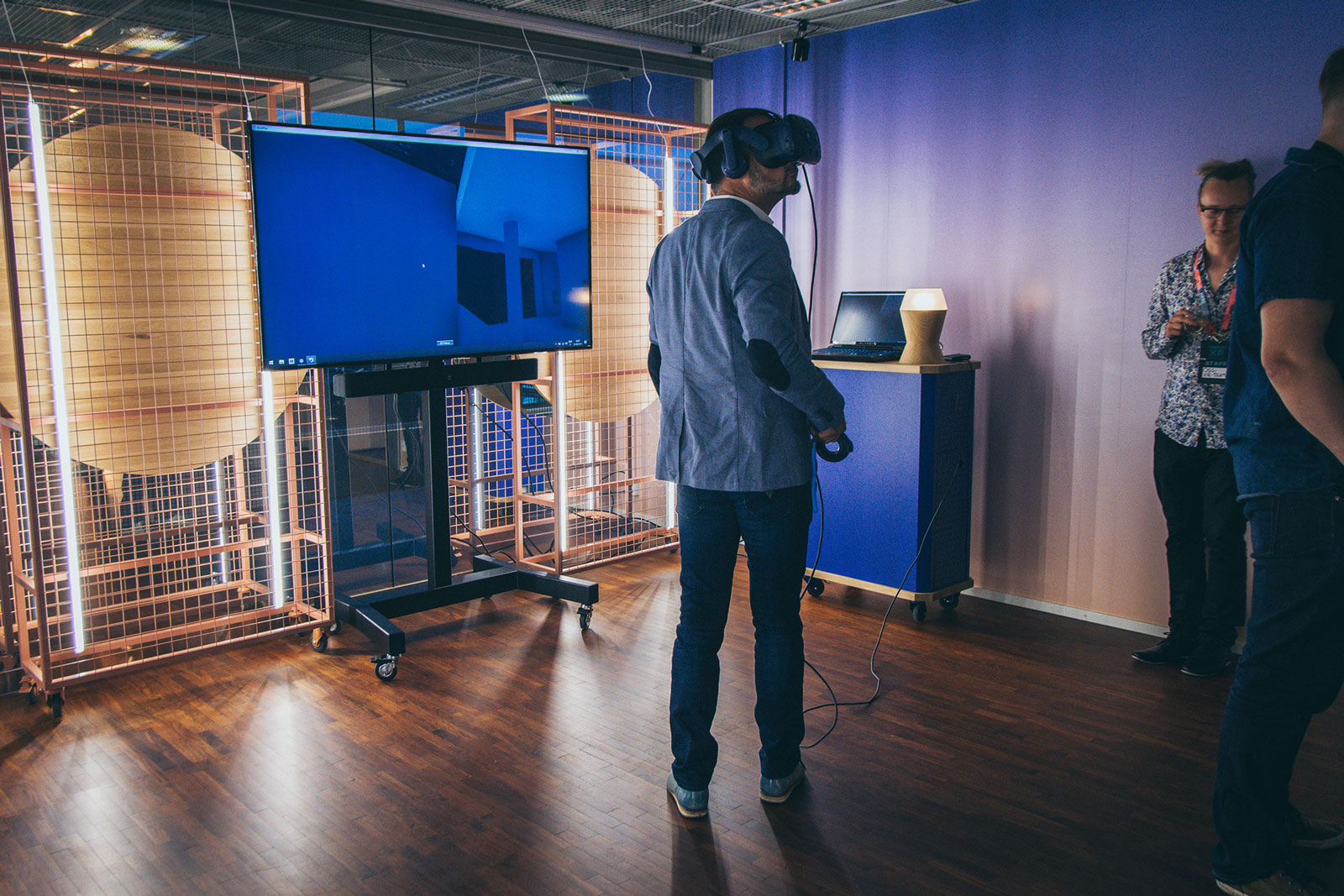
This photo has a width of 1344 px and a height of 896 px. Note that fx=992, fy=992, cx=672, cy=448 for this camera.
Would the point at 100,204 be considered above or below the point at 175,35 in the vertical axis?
below

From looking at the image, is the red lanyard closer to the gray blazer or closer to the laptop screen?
the laptop screen

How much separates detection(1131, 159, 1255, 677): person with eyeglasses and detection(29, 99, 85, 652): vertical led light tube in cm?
353

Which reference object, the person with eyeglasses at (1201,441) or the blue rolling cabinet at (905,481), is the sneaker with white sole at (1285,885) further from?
the blue rolling cabinet at (905,481)

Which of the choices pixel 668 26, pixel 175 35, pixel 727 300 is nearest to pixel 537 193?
pixel 668 26

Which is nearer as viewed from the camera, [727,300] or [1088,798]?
[727,300]

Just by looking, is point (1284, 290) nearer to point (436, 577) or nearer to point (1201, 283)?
point (1201, 283)

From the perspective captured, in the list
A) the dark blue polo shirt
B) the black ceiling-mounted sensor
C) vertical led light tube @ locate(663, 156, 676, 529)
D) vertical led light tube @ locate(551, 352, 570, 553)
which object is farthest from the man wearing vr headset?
the black ceiling-mounted sensor

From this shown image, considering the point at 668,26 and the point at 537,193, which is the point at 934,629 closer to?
the point at 537,193

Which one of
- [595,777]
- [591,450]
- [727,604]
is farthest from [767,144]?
[591,450]

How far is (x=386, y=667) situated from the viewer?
10.8ft

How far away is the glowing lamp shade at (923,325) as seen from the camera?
3.84 meters

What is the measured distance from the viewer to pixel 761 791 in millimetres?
2496

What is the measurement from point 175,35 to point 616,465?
137 inches

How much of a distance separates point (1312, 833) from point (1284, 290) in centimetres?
131
